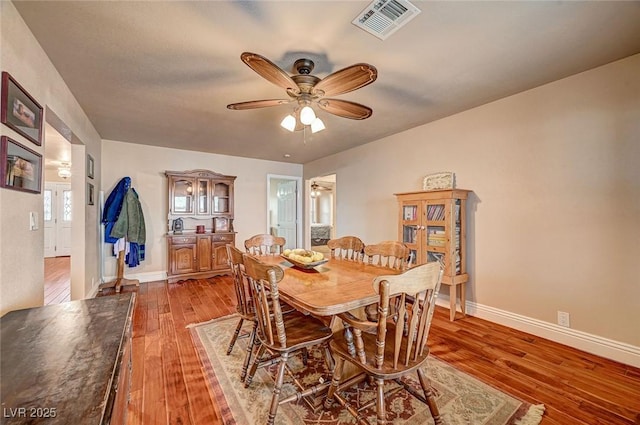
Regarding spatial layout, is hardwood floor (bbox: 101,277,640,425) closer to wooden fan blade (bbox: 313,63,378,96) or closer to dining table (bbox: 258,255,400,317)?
dining table (bbox: 258,255,400,317)

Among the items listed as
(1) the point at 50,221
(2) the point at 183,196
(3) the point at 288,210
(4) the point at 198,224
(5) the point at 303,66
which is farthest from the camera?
(1) the point at 50,221

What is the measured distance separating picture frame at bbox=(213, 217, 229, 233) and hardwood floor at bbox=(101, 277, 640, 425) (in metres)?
2.23

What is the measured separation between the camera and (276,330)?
5.48 feet

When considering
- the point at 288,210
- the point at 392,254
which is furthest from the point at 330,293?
the point at 288,210

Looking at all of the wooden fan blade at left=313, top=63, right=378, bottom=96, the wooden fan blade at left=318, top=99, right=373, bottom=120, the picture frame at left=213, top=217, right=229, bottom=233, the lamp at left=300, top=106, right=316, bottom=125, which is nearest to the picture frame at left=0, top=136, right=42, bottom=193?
the lamp at left=300, top=106, right=316, bottom=125

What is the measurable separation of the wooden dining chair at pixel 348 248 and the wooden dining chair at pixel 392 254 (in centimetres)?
18

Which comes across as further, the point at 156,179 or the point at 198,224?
the point at 198,224

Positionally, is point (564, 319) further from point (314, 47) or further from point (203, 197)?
point (203, 197)

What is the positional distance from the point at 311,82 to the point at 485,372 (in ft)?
8.39

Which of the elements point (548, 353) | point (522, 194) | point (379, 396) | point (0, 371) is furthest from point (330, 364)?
point (522, 194)

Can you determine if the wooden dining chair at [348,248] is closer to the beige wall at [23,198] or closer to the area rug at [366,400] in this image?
the area rug at [366,400]

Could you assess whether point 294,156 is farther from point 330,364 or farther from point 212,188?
point 330,364

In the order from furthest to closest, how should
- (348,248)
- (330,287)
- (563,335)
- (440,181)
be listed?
(440,181), (348,248), (563,335), (330,287)

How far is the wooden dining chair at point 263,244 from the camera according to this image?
9.59 ft
